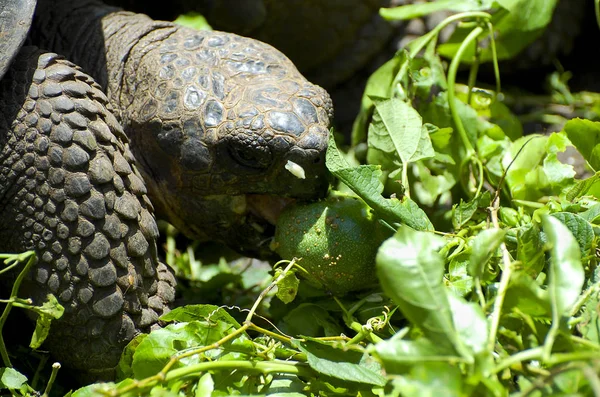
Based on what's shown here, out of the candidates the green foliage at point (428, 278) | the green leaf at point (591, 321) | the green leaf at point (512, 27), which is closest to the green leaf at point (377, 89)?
the green foliage at point (428, 278)

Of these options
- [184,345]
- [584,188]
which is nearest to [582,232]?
[584,188]

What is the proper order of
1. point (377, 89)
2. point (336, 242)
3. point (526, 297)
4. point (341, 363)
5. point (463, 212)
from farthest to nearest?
1. point (377, 89)
2. point (463, 212)
3. point (336, 242)
4. point (341, 363)
5. point (526, 297)

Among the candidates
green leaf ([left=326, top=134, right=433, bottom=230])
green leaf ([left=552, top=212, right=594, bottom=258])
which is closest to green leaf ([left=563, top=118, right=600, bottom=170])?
green leaf ([left=552, top=212, right=594, bottom=258])

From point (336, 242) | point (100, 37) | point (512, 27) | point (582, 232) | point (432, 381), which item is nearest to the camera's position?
point (432, 381)

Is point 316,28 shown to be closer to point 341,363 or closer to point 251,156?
point 251,156

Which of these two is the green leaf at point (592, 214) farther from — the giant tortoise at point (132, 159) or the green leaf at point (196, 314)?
the green leaf at point (196, 314)

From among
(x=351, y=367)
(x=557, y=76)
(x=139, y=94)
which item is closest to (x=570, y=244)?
(x=351, y=367)
